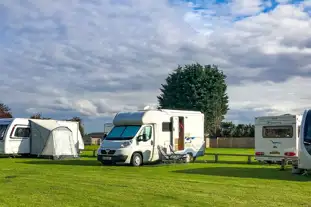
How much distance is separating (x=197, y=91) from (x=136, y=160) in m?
37.7

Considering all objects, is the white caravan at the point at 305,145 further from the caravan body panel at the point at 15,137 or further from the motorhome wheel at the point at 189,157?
the caravan body panel at the point at 15,137

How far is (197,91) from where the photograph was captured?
191 feet

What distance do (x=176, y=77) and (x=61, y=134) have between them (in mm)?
33190

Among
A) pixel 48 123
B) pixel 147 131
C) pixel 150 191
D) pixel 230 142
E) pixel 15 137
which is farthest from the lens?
pixel 230 142

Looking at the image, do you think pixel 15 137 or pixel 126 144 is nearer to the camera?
pixel 126 144

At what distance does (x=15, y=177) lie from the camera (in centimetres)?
1484

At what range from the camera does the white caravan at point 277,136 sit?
885 inches

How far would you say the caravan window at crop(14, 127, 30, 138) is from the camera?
28.3 meters

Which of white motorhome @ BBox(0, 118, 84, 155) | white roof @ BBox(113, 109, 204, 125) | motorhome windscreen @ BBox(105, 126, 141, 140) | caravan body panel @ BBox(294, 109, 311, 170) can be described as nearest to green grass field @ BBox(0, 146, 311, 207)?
caravan body panel @ BBox(294, 109, 311, 170)

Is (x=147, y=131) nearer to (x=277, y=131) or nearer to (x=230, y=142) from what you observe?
(x=277, y=131)

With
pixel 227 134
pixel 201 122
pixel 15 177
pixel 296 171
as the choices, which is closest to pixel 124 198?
pixel 15 177

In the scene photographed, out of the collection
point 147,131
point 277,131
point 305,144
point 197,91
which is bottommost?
point 305,144

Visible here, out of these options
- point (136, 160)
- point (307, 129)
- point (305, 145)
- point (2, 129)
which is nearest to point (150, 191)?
point (305, 145)

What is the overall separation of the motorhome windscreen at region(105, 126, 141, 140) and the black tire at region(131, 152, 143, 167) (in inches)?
33.4
